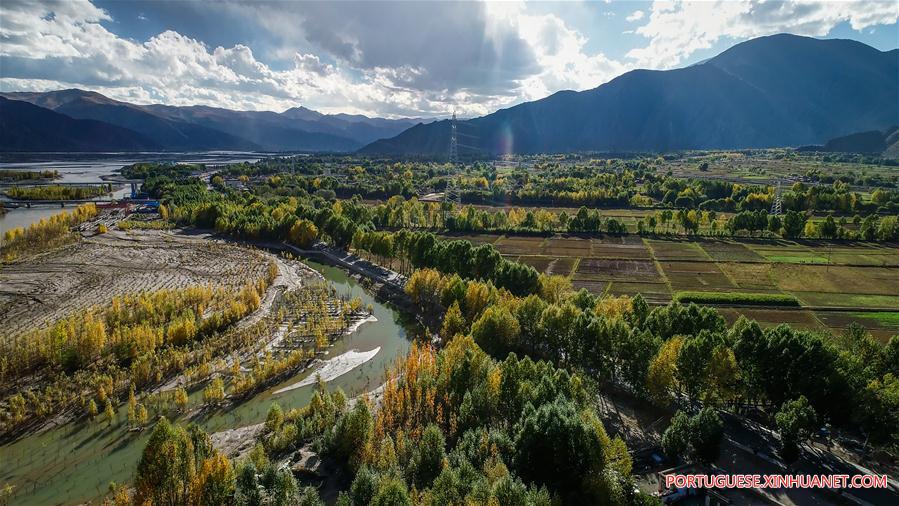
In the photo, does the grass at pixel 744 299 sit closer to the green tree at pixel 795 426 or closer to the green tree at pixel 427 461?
the green tree at pixel 795 426

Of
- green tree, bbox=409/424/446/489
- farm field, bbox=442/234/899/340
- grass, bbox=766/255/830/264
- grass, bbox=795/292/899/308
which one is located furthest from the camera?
Answer: grass, bbox=766/255/830/264

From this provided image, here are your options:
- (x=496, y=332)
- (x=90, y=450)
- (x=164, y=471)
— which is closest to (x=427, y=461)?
(x=164, y=471)

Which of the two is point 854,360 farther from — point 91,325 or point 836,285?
point 91,325

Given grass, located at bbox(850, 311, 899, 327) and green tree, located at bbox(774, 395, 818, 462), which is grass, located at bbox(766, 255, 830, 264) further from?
green tree, located at bbox(774, 395, 818, 462)

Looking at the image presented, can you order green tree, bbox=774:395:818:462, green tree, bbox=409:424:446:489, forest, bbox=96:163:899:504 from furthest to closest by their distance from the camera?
green tree, bbox=774:395:818:462, green tree, bbox=409:424:446:489, forest, bbox=96:163:899:504

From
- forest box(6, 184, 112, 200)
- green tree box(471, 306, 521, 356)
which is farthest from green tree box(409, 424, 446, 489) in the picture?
forest box(6, 184, 112, 200)

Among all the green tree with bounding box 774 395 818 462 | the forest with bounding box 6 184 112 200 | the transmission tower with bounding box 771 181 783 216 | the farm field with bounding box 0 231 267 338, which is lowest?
the farm field with bounding box 0 231 267 338
